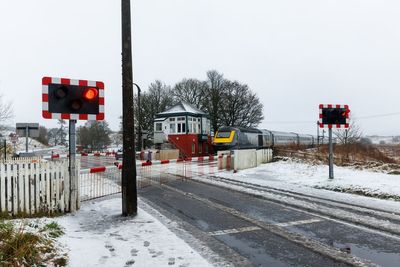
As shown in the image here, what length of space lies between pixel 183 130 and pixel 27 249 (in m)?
41.2

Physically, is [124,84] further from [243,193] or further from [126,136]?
[243,193]

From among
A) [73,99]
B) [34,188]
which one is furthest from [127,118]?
[34,188]

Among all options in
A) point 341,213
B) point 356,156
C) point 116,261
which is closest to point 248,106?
point 356,156

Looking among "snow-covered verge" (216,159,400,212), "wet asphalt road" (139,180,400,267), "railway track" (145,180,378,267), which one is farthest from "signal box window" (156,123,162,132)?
"railway track" (145,180,378,267)

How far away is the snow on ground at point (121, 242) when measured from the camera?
480 centimetres

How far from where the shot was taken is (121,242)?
5672 millimetres

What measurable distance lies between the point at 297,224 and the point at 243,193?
433 centimetres

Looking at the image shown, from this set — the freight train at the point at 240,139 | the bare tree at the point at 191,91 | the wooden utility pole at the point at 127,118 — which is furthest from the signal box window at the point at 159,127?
the wooden utility pole at the point at 127,118

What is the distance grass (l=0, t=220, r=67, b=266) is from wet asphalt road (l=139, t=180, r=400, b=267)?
2.50 m

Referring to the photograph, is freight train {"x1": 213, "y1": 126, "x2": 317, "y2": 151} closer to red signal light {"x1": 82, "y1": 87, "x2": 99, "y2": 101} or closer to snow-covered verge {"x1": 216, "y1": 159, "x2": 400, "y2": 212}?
snow-covered verge {"x1": 216, "y1": 159, "x2": 400, "y2": 212}

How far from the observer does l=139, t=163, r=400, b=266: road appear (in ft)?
17.0

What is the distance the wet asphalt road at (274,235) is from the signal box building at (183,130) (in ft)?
111

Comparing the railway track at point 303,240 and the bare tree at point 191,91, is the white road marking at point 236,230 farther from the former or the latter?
the bare tree at point 191,91

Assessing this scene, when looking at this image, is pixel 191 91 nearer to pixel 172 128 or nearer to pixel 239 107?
pixel 239 107
